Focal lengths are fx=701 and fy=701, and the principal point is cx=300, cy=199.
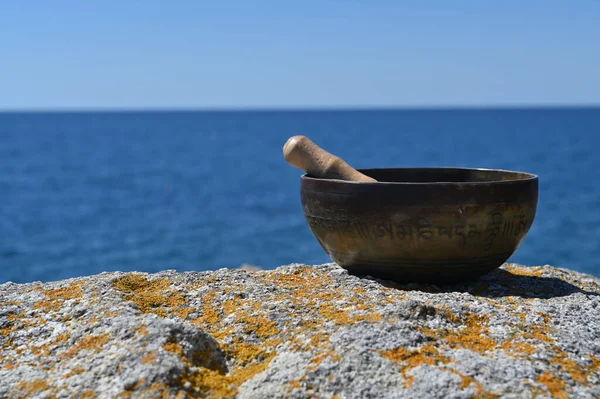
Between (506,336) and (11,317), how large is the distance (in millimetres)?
2940

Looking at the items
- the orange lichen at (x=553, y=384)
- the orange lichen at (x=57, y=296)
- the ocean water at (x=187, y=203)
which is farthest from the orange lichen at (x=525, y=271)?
the ocean water at (x=187, y=203)

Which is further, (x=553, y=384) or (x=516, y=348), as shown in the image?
(x=516, y=348)

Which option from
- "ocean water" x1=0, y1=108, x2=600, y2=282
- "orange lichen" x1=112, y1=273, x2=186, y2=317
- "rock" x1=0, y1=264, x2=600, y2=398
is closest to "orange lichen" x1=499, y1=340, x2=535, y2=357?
"rock" x1=0, y1=264, x2=600, y2=398

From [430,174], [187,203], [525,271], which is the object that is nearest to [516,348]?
[525,271]

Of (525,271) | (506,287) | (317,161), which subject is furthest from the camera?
(525,271)

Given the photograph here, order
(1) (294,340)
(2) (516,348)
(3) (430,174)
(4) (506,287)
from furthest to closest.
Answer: (3) (430,174)
(4) (506,287)
(1) (294,340)
(2) (516,348)

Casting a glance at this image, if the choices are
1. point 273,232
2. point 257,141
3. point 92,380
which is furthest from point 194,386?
point 257,141

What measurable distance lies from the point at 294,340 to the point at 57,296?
5.68 ft

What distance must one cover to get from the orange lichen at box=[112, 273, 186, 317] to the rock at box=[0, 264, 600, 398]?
1 cm

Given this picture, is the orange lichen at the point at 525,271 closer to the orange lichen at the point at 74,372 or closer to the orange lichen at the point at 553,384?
the orange lichen at the point at 553,384

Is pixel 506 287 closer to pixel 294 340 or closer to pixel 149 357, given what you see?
pixel 294 340

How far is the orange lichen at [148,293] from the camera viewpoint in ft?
14.7

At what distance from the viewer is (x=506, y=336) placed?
3875 mm

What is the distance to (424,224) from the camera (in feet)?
15.3
